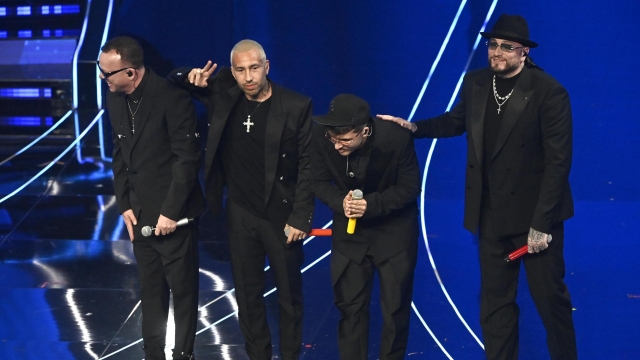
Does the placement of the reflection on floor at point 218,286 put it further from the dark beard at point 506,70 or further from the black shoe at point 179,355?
the dark beard at point 506,70

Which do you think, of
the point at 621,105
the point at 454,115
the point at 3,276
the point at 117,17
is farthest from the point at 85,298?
the point at 621,105

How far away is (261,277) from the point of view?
4.01 m

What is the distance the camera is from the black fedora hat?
11.7ft

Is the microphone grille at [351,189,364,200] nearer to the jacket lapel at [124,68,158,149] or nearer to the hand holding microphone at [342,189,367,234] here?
the hand holding microphone at [342,189,367,234]

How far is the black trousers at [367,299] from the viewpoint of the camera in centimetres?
374

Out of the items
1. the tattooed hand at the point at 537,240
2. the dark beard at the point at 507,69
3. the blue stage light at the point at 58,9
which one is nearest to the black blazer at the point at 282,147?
the dark beard at the point at 507,69

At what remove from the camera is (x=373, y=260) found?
12.4 feet

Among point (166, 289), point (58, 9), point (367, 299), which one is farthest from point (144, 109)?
point (58, 9)

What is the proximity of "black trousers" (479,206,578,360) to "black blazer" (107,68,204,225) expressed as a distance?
4.51 ft

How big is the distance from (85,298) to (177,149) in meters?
1.60

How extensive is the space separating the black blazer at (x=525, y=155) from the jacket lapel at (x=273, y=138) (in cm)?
84

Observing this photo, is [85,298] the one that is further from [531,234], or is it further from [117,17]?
[117,17]

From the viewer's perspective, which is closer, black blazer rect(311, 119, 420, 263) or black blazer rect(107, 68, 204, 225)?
black blazer rect(311, 119, 420, 263)

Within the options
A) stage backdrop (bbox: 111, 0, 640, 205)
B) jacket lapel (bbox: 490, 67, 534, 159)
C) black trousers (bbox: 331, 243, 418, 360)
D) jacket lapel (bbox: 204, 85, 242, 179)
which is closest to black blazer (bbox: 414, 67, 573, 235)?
jacket lapel (bbox: 490, 67, 534, 159)
